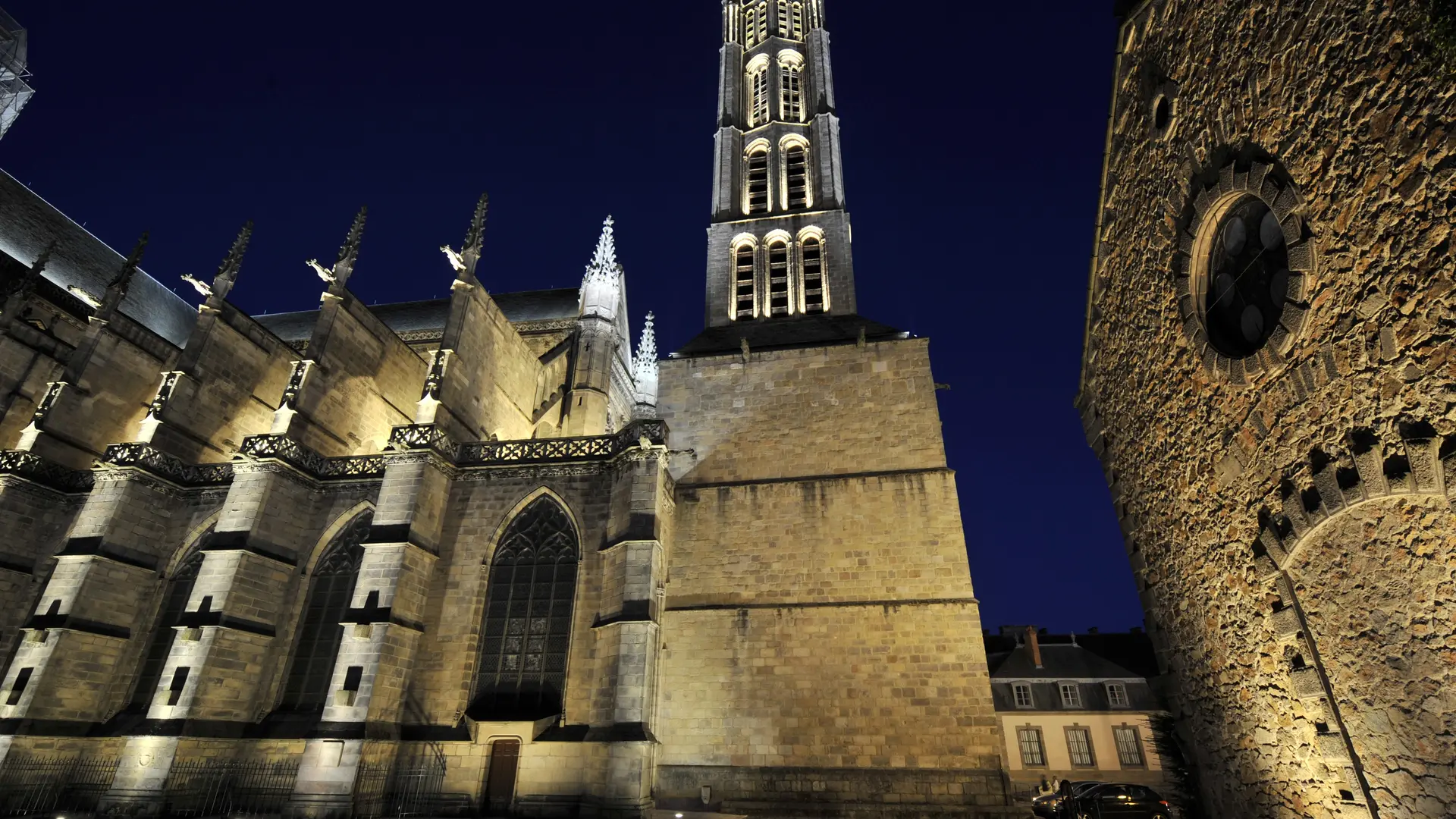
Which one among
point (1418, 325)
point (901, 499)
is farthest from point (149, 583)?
point (1418, 325)

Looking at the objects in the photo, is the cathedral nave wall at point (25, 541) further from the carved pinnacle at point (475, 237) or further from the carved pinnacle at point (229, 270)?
the carved pinnacle at point (475, 237)

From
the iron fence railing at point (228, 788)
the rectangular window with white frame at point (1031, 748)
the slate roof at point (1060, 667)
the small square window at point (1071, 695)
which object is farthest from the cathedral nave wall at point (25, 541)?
the small square window at point (1071, 695)

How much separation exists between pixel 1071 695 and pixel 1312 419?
21492 millimetres

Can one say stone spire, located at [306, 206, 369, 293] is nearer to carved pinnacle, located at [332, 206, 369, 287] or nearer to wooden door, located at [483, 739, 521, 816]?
carved pinnacle, located at [332, 206, 369, 287]

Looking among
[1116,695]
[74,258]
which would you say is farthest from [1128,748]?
[74,258]

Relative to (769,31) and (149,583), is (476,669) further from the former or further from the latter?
(769,31)

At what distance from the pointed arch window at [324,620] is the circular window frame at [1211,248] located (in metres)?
13.4

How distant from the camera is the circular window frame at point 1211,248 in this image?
4363 millimetres

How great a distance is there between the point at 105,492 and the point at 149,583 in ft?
6.71

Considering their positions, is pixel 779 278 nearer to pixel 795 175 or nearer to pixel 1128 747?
pixel 795 175

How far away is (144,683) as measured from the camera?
13.2 metres

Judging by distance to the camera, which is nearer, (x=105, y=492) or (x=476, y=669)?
(x=476, y=669)

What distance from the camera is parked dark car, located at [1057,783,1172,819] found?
10.5 m

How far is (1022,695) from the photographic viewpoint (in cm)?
2272
